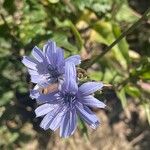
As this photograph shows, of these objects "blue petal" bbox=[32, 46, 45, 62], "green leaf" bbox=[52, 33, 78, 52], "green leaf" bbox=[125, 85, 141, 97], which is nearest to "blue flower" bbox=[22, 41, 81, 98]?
"blue petal" bbox=[32, 46, 45, 62]

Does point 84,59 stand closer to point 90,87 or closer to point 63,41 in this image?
point 63,41

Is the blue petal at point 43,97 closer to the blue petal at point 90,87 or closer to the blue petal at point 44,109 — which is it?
the blue petal at point 44,109

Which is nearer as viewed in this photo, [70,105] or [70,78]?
[70,78]

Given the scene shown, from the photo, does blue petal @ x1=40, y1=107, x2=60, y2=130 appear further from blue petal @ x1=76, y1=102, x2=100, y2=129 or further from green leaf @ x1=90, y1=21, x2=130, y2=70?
green leaf @ x1=90, y1=21, x2=130, y2=70

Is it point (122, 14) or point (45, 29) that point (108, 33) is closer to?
point (122, 14)

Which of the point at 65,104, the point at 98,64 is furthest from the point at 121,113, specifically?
the point at 65,104

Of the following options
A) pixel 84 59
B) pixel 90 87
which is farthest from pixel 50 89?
pixel 84 59

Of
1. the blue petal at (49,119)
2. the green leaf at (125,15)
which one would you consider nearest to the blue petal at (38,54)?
the blue petal at (49,119)
